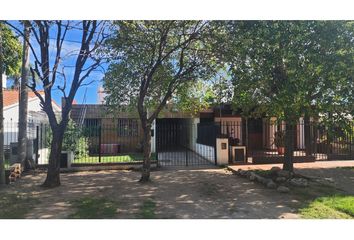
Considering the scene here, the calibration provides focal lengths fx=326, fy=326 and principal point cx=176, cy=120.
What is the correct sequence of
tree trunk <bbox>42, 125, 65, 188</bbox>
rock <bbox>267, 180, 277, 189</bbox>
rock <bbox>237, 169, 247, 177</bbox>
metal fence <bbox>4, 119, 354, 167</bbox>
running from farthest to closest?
metal fence <bbox>4, 119, 354, 167</bbox>
rock <bbox>237, 169, 247, 177</bbox>
tree trunk <bbox>42, 125, 65, 188</bbox>
rock <bbox>267, 180, 277, 189</bbox>

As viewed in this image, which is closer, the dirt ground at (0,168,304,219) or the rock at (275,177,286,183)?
the dirt ground at (0,168,304,219)

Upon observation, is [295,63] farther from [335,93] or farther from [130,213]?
[130,213]

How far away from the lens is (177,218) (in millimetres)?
6320

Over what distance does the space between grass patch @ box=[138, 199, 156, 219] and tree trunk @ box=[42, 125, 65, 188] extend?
354 cm

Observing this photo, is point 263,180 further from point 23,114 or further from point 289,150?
point 23,114

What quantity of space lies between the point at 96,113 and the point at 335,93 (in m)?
15.5

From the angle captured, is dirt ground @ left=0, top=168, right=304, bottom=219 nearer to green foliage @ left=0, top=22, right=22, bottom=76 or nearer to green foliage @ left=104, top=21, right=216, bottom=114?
green foliage @ left=104, top=21, right=216, bottom=114

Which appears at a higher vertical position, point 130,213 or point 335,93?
point 335,93

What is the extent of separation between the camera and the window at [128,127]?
21.3 meters

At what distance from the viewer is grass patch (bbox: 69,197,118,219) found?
6.48 m

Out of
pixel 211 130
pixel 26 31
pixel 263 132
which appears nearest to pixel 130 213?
pixel 26 31

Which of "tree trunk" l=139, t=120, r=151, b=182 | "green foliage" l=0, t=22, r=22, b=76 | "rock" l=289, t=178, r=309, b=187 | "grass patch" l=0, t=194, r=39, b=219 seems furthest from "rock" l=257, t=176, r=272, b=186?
"green foliage" l=0, t=22, r=22, b=76

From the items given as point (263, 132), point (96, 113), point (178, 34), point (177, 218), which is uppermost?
point (178, 34)

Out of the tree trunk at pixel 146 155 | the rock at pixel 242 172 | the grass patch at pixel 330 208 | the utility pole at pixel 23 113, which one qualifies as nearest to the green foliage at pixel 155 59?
the tree trunk at pixel 146 155
